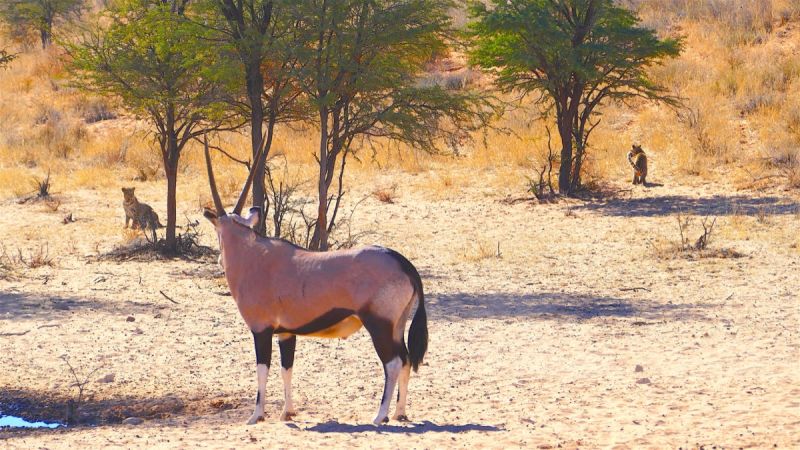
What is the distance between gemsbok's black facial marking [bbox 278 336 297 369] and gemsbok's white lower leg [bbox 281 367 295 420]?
4 cm

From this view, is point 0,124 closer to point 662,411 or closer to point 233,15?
point 233,15

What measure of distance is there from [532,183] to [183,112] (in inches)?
340

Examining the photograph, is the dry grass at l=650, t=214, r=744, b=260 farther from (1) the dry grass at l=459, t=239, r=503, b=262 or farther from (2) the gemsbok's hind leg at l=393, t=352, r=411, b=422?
(2) the gemsbok's hind leg at l=393, t=352, r=411, b=422

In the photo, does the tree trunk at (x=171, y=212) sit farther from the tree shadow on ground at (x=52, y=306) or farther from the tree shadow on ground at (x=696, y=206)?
the tree shadow on ground at (x=696, y=206)

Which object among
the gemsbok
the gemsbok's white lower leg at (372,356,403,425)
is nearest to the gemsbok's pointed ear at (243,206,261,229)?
the gemsbok

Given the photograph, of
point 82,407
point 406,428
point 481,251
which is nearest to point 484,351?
point 406,428

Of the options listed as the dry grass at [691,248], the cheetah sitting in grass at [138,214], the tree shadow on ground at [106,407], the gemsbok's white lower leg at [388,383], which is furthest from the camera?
the cheetah sitting in grass at [138,214]

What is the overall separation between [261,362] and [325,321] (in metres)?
0.58

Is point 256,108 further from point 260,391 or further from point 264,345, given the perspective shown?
point 260,391

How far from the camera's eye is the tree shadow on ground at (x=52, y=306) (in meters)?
12.7

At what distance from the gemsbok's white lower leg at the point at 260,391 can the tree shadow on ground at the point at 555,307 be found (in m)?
4.50

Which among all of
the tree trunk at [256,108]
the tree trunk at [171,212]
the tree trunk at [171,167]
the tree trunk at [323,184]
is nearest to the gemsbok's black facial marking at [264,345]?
the tree trunk at [323,184]

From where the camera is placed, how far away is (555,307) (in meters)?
12.9

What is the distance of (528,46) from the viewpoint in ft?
73.6
